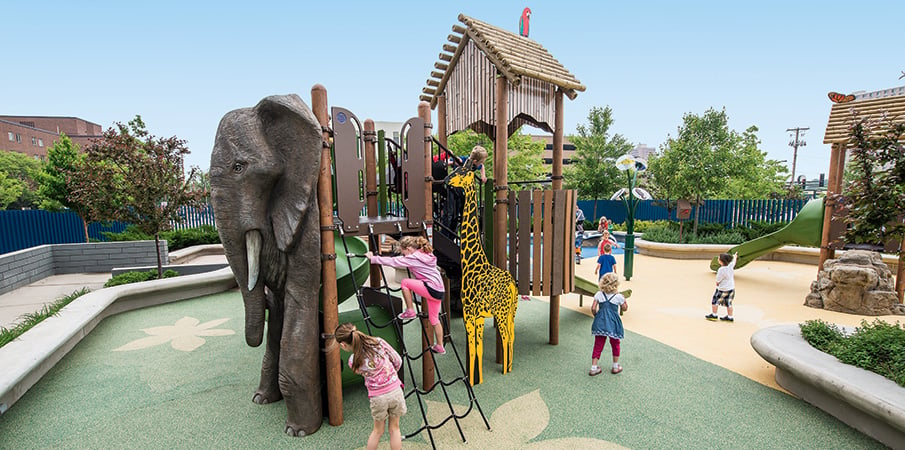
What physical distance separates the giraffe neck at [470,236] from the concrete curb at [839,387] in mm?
3481

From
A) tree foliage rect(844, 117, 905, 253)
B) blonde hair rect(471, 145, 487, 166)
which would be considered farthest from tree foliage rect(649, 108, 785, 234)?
blonde hair rect(471, 145, 487, 166)

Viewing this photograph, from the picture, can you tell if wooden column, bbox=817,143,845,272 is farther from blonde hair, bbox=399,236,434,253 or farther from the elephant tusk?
the elephant tusk

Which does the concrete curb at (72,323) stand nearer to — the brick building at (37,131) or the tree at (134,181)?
the tree at (134,181)

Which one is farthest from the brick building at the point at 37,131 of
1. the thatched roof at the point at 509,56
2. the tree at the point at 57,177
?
the thatched roof at the point at 509,56

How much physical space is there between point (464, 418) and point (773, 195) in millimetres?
35322

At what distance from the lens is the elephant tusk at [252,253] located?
3545 mm

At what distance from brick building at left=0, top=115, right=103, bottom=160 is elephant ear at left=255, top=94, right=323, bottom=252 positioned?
6031cm

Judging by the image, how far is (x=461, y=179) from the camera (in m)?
4.65

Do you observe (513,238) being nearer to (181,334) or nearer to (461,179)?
(461,179)

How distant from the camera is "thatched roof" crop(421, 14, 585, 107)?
16.6 ft

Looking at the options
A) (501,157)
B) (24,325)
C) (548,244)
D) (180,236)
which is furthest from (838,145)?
(180,236)

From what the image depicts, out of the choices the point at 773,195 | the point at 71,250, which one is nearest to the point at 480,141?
the point at 71,250

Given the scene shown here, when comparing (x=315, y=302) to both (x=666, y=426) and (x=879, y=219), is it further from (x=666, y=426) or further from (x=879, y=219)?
(x=879, y=219)

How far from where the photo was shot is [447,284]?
507cm
